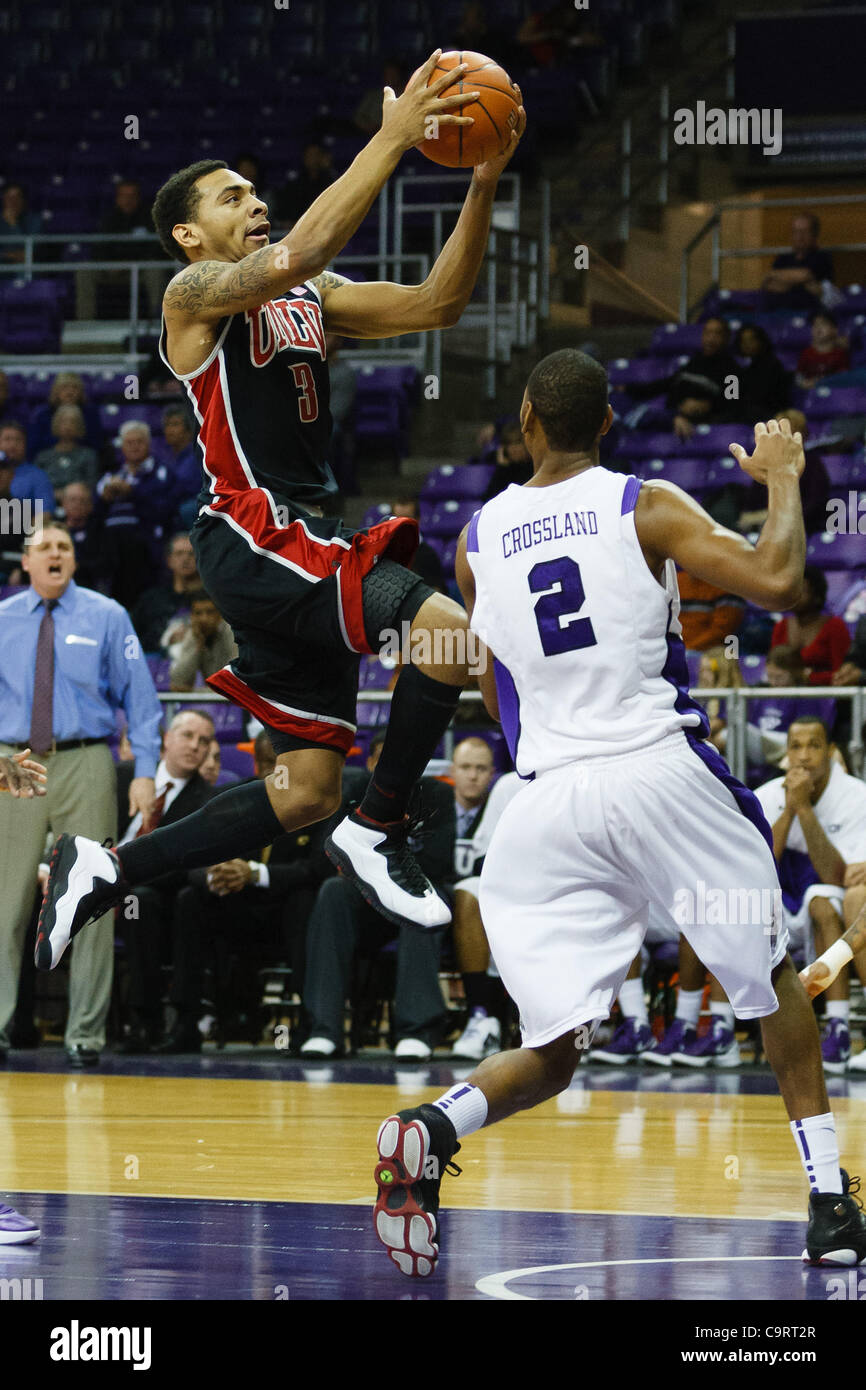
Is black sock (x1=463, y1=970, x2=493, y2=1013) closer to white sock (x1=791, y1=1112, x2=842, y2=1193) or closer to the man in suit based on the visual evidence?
the man in suit

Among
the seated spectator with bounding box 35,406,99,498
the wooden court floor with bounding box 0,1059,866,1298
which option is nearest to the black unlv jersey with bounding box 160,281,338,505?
the wooden court floor with bounding box 0,1059,866,1298

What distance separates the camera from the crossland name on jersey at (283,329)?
15.7ft

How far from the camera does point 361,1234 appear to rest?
15.2ft

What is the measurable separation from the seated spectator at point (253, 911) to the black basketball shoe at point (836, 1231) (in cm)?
509

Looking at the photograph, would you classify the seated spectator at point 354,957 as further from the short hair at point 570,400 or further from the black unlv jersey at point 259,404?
the short hair at point 570,400

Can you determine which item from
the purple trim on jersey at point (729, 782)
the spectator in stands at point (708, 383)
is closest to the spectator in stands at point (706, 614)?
the spectator in stands at point (708, 383)

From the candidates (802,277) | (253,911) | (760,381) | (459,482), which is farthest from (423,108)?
(802,277)

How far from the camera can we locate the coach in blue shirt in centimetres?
877

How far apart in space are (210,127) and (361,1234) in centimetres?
1479

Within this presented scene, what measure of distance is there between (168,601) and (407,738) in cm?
756

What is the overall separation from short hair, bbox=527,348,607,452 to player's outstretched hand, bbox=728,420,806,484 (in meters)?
0.34

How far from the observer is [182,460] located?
13.2 metres

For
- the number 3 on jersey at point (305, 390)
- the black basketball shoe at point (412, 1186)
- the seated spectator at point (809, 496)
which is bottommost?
the black basketball shoe at point (412, 1186)
